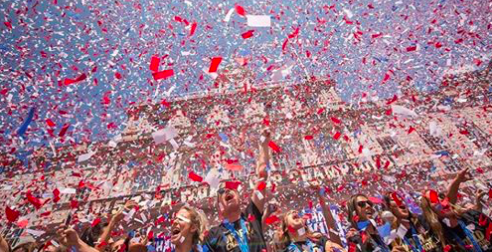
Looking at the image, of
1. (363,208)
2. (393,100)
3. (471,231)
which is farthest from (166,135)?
(393,100)

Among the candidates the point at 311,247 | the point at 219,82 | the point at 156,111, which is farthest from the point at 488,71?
the point at 156,111

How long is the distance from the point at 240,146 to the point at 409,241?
A: 16687 mm

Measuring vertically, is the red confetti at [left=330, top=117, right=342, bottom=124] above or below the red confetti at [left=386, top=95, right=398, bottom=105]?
below

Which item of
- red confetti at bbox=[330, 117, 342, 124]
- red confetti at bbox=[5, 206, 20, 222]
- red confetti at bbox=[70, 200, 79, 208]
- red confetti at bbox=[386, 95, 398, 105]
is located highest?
red confetti at bbox=[386, 95, 398, 105]

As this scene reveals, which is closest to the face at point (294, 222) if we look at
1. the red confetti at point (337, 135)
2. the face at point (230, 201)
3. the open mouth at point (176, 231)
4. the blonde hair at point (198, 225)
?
the face at point (230, 201)

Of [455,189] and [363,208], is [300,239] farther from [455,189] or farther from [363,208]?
[455,189]

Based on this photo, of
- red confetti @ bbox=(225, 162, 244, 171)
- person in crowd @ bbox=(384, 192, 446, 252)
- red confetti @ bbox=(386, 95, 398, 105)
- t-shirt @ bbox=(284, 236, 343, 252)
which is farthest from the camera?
red confetti @ bbox=(386, 95, 398, 105)

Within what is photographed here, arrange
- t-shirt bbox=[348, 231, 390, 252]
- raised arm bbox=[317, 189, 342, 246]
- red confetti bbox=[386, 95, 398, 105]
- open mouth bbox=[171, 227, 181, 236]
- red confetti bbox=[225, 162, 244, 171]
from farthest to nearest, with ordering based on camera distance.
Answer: red confetti bbox=[386, 95, 398, 105] → red confetti bbox=[225, 162, 244, 171] → t-shirt bbox=[348, 231, 390, 252] → raised arm bbox=[317, 189, 342, 246] → open mouth bbox=[171, 227, 181, 236]

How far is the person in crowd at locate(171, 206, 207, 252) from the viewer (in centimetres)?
306

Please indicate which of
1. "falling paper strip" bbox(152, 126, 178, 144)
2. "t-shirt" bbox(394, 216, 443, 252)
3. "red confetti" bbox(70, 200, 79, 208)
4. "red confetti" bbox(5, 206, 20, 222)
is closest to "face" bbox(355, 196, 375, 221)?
"t-shirt" bbox(394, 216, 443, 252)

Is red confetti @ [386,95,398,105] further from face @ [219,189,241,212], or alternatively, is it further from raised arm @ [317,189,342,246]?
face @ [219,189,241,212]

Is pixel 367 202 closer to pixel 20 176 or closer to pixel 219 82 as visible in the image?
pixel 219 82

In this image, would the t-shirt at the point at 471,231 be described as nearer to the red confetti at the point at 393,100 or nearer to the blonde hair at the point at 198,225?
the blonde hair at the point at 198,225

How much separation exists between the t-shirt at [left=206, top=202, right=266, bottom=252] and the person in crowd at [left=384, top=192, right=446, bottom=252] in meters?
2.43
